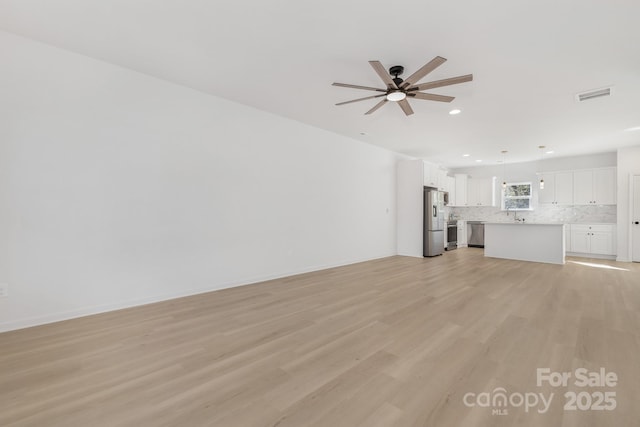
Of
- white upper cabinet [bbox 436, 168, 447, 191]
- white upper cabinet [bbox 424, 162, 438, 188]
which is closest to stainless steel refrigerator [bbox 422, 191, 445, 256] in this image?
white upper cabinet [bbox 424, 162, 438, 188]

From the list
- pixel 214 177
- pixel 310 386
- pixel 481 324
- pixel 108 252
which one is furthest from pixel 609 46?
pixel 108 252

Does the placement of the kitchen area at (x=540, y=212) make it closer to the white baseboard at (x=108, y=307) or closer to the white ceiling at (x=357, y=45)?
the white ceiling at (x=357, y=45)

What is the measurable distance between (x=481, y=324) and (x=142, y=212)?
4100 mm

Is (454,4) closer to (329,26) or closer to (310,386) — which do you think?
(329,26)

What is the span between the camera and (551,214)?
27.0ft

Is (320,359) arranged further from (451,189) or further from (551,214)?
(551,214)

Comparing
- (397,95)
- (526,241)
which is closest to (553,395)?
(397,95)

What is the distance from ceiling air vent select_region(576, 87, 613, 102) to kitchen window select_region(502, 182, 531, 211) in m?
5.71

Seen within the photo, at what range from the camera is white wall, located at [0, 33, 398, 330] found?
2.69 metres

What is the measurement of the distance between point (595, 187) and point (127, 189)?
34.8 ft

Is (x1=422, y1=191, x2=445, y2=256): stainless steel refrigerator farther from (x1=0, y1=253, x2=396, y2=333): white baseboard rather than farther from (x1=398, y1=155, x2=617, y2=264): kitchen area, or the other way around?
(x1=0, y1=253, x2=396, y2=333): white baseboard

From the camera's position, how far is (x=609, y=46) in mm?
2668

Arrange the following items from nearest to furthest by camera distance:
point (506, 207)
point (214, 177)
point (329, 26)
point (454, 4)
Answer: point (454, 4) < point (329, 26) < point (214, 177) < point (506, 207)

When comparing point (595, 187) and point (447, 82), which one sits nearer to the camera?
point (447, 82)
